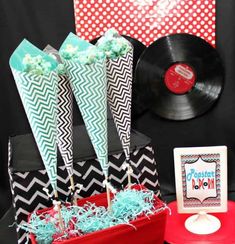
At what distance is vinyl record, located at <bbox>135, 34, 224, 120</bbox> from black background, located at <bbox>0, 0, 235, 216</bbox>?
7cm

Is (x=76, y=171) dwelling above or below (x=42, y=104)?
below

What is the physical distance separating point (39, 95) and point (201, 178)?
0.67m

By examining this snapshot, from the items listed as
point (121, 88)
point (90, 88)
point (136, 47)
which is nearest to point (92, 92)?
point (90, 88)

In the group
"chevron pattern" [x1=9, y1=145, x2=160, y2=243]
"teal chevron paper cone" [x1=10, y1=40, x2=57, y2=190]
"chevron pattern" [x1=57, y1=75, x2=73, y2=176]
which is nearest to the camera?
"teal chevron paper cone" [x1=10, y1=40, x2=57, y2=190]

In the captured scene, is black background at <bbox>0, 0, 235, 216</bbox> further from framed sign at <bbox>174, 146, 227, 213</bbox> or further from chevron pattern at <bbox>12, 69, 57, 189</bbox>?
chevron pattern at <bbox>12, 69, 57, 189</bbox>

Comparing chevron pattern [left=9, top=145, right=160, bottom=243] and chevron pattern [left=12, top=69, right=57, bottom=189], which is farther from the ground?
chevron pattern [left=12, top=69, right=57, bottom=189]

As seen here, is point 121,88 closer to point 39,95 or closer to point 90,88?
point 90,88

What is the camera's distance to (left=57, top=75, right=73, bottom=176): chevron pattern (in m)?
1.17

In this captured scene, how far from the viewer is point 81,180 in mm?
1389

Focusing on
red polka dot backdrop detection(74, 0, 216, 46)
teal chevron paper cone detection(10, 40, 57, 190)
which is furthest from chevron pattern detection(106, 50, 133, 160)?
red polka dot backdrop detection(74, 0, 216, 46)

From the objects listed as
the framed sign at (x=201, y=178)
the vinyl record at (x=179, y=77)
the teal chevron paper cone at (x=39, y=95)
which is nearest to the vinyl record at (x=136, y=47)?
the vinyl record at (x=179, y=77)

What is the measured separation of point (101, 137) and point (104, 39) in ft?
0.89

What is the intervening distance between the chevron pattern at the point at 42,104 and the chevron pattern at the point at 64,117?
93 millimetres

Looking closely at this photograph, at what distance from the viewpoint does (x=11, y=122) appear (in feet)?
6.68
